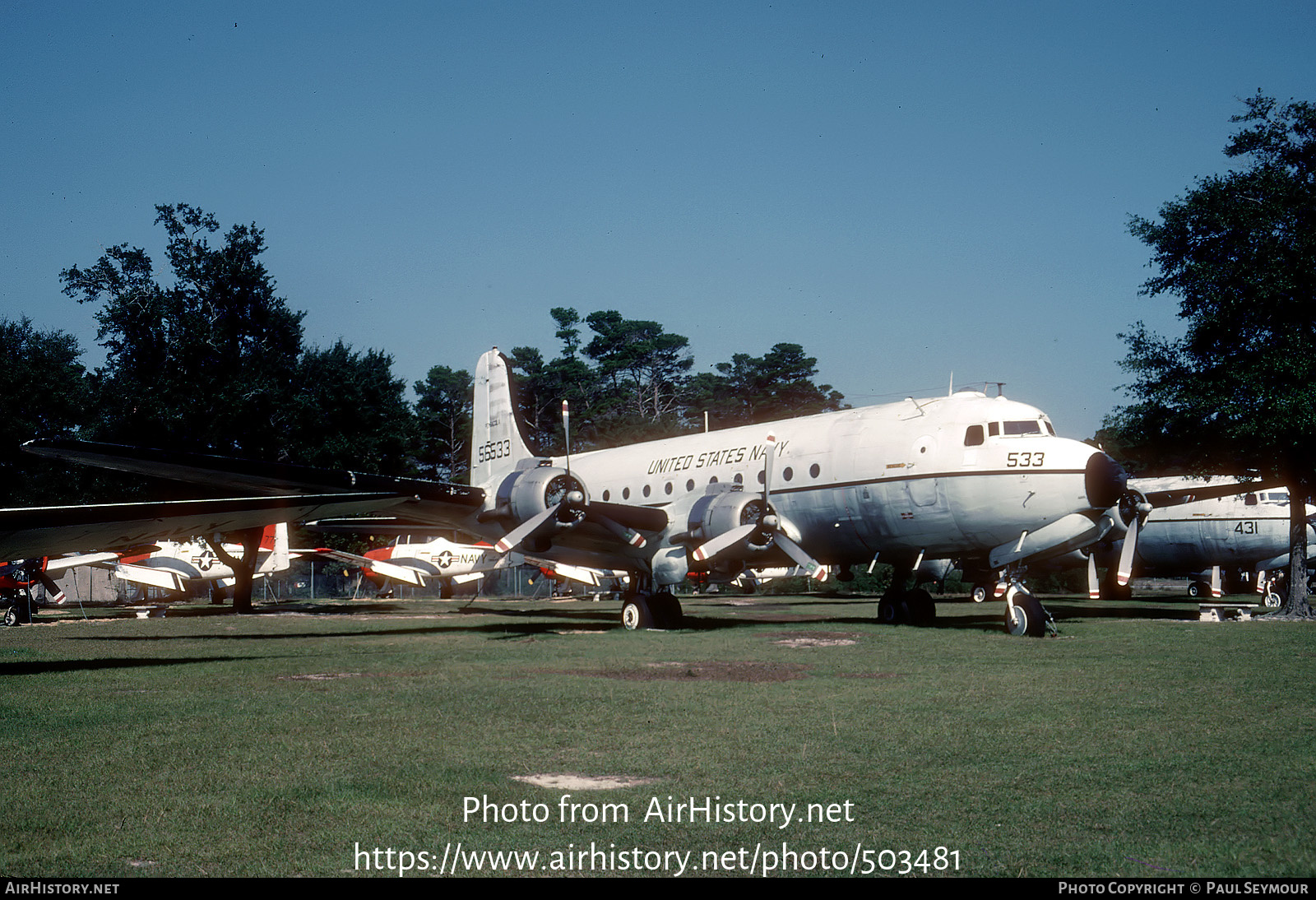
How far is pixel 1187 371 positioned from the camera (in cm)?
2831

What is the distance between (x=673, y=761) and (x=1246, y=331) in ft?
84.8

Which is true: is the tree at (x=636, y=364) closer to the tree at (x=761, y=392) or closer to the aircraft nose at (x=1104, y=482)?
the tree at (x=761, y=392)

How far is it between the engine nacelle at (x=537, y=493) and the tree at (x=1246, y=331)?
56.3 ft

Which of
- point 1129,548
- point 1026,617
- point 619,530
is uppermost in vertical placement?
point 619,530

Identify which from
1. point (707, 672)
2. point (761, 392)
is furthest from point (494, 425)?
point (761, 392)

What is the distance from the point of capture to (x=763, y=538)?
66.6 ft

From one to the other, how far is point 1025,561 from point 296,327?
51396mm

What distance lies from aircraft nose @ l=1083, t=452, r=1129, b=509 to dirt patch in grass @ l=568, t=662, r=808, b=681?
783cm

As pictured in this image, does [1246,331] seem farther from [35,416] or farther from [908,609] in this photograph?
[35,416]

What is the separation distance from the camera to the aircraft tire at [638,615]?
22.6 m

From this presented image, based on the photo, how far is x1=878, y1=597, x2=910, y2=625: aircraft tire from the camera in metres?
23.4

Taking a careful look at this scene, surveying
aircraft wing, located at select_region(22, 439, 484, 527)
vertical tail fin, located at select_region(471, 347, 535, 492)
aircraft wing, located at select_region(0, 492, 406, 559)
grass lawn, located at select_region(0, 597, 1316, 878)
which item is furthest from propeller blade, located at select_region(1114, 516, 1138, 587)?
aircraft wing, located at select_region(0, 492, 406, 559)
